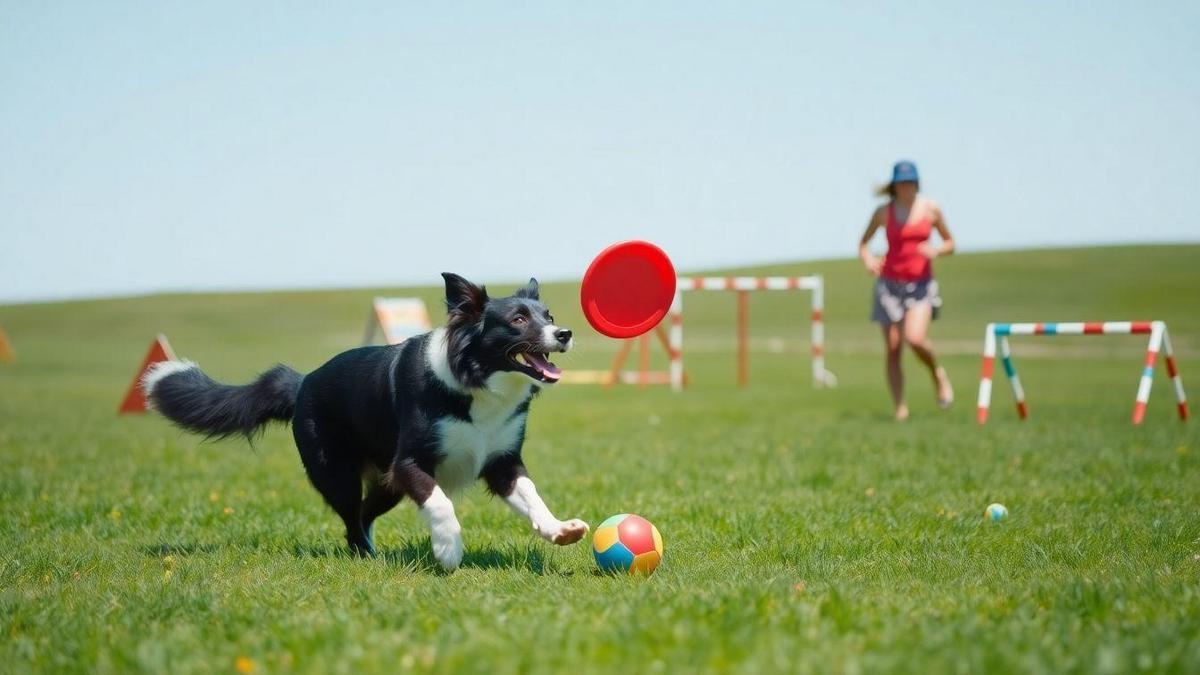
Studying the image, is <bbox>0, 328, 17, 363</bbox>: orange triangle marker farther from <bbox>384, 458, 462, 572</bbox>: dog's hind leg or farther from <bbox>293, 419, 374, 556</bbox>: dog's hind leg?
<bbox>384, 458, 462, 572</bbox>: dog's hind leg

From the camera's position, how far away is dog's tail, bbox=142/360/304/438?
249 inches

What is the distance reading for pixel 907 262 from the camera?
11766 mm

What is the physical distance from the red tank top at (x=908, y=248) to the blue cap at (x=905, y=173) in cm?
29

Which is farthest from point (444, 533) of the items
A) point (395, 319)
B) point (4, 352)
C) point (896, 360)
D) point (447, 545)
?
point (4, 352)

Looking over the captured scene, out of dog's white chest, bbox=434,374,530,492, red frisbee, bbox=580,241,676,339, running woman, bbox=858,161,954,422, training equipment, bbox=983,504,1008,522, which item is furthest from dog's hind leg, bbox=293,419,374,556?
running woman, bbox=858,161,954,422

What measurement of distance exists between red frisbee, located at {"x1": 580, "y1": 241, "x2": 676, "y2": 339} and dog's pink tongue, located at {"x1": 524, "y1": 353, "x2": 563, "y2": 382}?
55 cm

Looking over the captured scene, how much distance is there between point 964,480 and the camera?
798 cm

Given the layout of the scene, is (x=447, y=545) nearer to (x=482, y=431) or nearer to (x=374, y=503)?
(x=482, y=431)

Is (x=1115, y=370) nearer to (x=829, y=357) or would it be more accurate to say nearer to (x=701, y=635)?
(x=829, y=357)

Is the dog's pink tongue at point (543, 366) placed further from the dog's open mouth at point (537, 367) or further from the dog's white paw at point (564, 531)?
the dog's white paw at point (564, 531)

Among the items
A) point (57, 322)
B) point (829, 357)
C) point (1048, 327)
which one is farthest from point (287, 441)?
point (57, 322)

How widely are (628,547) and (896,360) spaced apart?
26.3 ft

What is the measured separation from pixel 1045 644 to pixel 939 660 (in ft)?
1.54

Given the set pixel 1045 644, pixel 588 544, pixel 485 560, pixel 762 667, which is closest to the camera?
pixel 762 667
